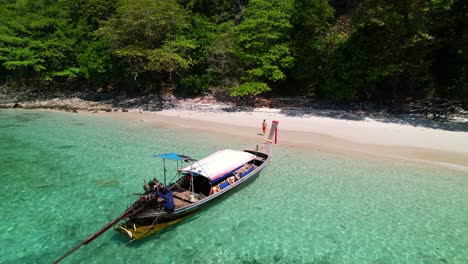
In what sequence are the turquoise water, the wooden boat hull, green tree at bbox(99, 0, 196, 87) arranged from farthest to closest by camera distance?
green tree at bbox(99, 0, 196, 87) < the wooden boat hull < the turquoise water

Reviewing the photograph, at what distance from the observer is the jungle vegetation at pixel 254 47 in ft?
91.3

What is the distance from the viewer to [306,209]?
1385 cm

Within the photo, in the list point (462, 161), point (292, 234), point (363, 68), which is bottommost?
point (292, 234)

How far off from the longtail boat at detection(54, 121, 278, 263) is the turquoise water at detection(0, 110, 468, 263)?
2.05 ft

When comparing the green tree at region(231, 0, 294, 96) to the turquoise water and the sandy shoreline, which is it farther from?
the turquoise water

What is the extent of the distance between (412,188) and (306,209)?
264 inches

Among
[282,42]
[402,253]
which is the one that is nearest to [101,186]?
[402,253]

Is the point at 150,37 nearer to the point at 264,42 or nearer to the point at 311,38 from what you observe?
the point at 264,42

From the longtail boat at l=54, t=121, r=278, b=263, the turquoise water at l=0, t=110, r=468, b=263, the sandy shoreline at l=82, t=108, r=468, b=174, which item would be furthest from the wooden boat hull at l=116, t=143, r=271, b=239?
the sandy shoreline at l=82, t=108, r=468, b=174

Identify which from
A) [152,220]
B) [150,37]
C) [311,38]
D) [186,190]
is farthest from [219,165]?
[150,37]

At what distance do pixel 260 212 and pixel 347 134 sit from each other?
47.5ft

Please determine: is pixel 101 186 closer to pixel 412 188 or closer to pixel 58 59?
pixel 412 188

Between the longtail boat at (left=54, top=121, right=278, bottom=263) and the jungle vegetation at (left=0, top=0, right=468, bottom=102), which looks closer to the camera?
the longtail boat at (left=54, top=121, right=278, bottom=263)

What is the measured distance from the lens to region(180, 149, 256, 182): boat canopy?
1380 cm
